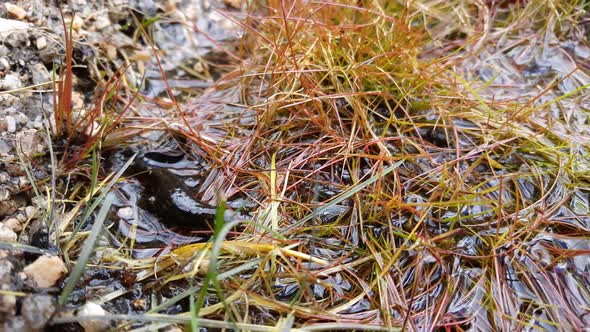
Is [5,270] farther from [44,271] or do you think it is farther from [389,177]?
[389,177]

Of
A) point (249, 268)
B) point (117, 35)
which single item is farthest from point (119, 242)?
point (117, 35)

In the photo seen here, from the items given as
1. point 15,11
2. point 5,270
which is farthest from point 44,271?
point 15,11

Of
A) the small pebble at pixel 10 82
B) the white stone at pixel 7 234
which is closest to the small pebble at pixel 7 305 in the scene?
the white stone at pixel 7 234

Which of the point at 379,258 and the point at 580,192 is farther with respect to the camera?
the point at 580,192

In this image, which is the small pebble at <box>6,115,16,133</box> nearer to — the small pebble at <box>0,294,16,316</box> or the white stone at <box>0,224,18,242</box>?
the white stone at <box>0,224,18,242</box>

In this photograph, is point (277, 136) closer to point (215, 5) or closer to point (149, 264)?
point (149, 264)

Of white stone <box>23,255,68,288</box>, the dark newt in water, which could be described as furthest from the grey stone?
white stone <box>23,255,68,288</box>
